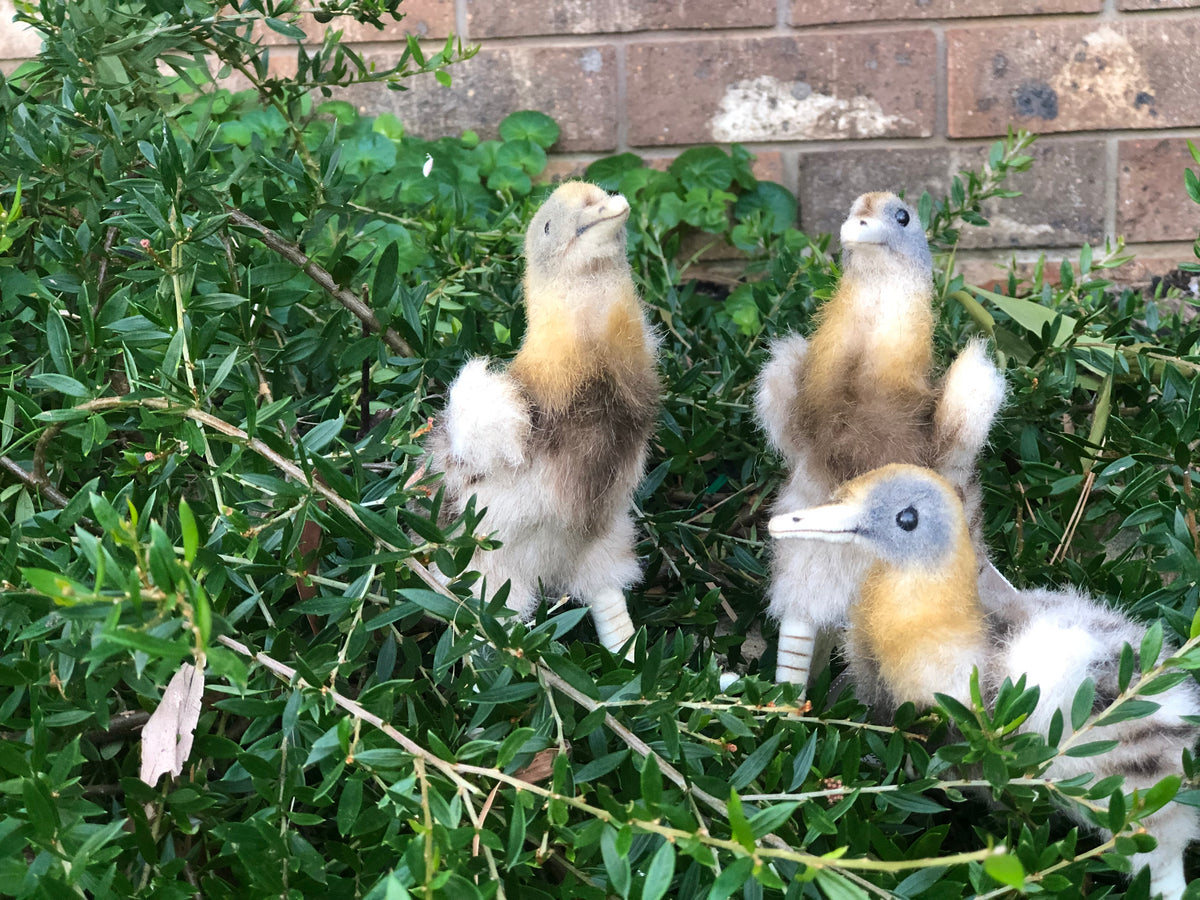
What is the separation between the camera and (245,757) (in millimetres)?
521

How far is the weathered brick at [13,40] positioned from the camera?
62.9 inches

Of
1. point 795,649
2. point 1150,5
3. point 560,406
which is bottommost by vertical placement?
point 795,649

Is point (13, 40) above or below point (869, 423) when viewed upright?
above

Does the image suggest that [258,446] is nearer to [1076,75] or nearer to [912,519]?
[912,519]

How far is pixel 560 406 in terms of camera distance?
2.38 feet

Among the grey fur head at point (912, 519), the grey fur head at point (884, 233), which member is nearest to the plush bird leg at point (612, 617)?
the grey fur head at point (912, 519)

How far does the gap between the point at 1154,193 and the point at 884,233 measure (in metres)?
0.93

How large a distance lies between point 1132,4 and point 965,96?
0.82 ft

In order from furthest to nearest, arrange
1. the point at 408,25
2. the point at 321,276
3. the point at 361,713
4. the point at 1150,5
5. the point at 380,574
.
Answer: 1. the point at 408,25
2. the point at 1150,5
3. the point at 321,276
4. the point at 380,574
5. the point at 361,713

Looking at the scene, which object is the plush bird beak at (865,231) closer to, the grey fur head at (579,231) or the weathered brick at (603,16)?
the grey fur head at (579,231)

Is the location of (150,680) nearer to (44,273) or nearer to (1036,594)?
(44,273)

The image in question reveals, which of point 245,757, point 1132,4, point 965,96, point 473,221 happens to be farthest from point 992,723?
point 1132,4

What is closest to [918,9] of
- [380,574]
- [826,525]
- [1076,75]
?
[1076,75]

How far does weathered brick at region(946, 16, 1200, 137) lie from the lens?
1401 mm
